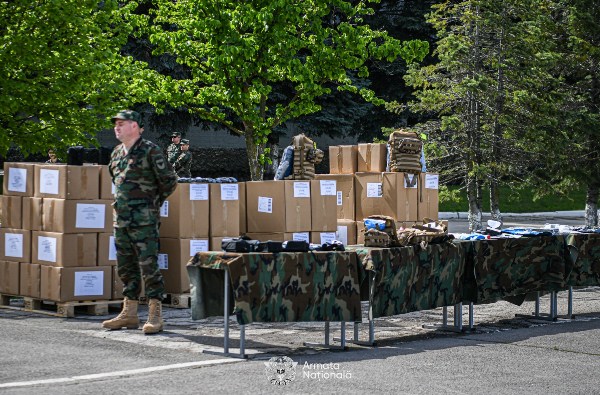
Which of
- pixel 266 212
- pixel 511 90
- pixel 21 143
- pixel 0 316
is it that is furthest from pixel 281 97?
pixel 0 316

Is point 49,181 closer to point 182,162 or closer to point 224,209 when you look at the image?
point 224,209

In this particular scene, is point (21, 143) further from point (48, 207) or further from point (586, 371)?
point (586, 371)

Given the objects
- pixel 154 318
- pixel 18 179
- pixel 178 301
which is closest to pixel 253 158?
pixel 178 301

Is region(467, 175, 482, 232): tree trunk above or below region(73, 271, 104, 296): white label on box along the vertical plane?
above

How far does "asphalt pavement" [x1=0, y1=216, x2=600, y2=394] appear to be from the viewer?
28.5 ft

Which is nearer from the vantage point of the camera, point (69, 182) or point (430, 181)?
point (69, 182)

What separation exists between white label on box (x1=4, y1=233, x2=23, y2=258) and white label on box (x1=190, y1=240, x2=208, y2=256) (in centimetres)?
202

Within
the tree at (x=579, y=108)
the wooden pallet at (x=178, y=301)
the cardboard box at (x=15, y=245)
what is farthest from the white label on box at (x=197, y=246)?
the tree at (x=579, y=108)

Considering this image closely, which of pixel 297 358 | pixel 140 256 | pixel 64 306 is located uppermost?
pixel 140 256

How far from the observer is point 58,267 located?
12.9 m

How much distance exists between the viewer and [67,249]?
12883 mm

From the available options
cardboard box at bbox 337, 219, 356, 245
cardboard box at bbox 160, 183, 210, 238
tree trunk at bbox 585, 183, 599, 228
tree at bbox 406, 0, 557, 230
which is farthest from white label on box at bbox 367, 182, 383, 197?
tree trunk at bbox 585, 183, 599, 228

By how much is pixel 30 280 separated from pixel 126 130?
291 centimetres

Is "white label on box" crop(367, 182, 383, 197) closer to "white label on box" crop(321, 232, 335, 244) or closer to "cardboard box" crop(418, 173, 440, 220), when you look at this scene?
"cardboard box" crop(418, 173, 440, 220)
